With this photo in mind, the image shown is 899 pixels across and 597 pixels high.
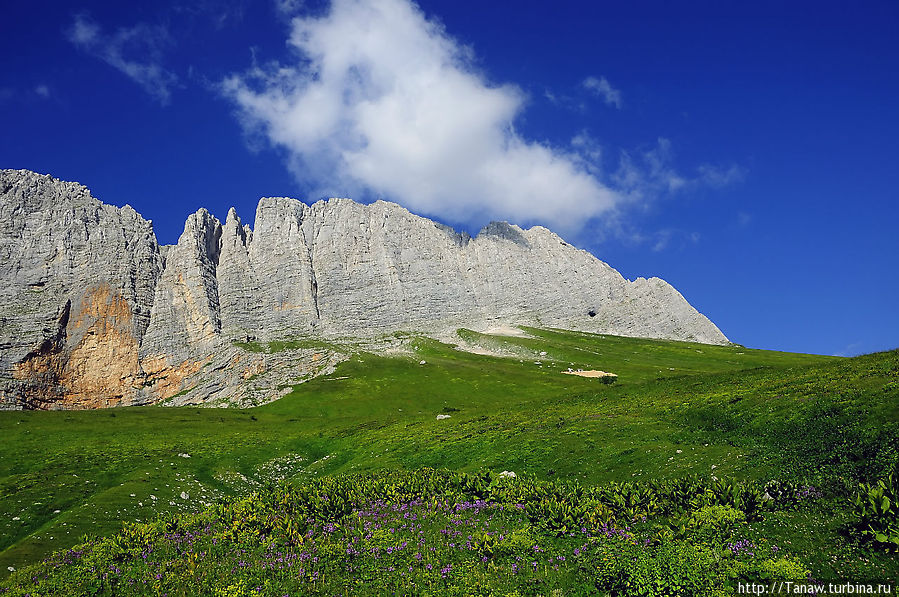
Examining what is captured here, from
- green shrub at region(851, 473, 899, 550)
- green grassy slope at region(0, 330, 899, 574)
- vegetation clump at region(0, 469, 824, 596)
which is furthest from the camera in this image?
green grassy slope at region(0, 330, 899, 574)

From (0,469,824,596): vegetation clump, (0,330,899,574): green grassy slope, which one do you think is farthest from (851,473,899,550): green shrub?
(0,330,899,574): green grassy slope

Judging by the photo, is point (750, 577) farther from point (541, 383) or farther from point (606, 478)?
point (541, 383)

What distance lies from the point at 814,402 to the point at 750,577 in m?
22.4

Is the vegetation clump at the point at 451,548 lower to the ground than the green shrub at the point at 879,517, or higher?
lower

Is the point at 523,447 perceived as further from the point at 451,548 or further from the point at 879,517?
the point at 879,517

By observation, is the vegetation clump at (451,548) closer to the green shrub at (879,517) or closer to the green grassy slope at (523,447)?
the green shrub at (879,517)

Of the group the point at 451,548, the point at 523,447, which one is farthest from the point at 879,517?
the point at 523,447

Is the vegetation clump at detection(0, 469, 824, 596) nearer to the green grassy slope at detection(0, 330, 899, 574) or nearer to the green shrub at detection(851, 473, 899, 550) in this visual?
the green shrub at detection(851, 473, 899, 550)

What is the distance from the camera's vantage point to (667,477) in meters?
27.5

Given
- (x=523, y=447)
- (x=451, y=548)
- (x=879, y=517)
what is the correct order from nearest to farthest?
Answer: (x=879, y=517), (x=451, y=548), (x=523, y=447)

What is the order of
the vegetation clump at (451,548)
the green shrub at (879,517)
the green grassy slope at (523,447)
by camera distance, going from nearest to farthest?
1. the green shrub at (879,517)
2. the vegetation clump at (451,548)
3. the green grassy slope at (523,447)

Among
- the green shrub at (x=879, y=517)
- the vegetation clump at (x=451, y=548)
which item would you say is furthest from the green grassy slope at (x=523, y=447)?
the vegetation clump at (x=451, y=548)

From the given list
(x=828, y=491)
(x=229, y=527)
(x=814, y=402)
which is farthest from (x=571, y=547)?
(x=814, y=402)

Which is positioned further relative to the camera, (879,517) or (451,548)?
(451,548)
